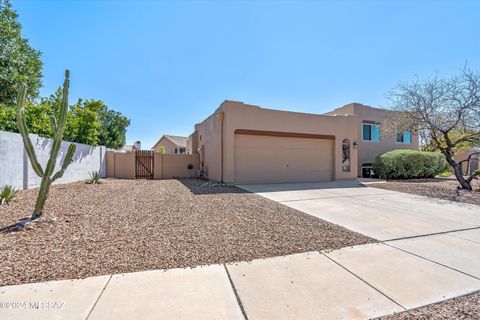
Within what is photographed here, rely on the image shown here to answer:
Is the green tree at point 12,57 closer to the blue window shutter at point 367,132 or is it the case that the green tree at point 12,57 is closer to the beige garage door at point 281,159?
the beige garage door at point 281,159

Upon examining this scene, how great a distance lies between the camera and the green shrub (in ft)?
47.9

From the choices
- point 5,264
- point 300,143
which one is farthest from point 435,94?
point 5,264

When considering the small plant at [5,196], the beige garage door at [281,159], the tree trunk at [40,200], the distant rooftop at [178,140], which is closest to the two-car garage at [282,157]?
the beige garage door at [281,159]

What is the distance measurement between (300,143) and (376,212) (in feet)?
22.9

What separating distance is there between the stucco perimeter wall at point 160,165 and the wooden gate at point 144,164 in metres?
0.22

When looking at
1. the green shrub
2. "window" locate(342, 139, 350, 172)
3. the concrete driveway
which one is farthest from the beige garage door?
the green shrub

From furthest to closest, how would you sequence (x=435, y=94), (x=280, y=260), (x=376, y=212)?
(x=435, y=94) → (x=376, y=212) → (x=280, y=260)

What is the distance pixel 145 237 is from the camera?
4062 mm

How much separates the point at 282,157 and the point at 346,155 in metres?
4.38

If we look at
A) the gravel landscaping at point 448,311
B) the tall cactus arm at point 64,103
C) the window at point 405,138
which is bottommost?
the gravel landscaping at point 448,311

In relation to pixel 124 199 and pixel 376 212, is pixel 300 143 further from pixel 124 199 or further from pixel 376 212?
pixel 124 199

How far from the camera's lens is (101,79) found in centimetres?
1392

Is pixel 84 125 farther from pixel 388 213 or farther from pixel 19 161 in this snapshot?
pixel 388 213

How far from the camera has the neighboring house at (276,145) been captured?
1127 centimetres
